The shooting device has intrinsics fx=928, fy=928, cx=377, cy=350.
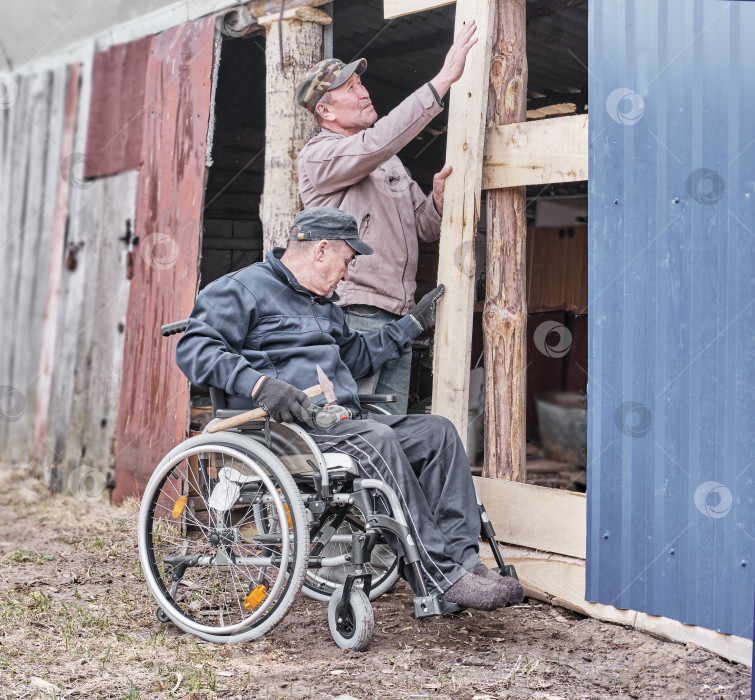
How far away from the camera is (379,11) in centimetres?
567

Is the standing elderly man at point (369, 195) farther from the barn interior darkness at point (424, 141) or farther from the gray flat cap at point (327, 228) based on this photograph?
the gray flat cap at point (327, 228)

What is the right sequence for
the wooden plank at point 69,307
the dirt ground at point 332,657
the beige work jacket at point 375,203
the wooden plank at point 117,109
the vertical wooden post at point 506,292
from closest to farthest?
the dirt ground at point 332,657, the beige work jacket at point 375,203, the vertical wooden post at point 506,292, the wooden plank at point 117,109, the wooden plank at point 69,307

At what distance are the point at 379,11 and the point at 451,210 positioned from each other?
2009mm

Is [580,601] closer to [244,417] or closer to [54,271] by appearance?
[244,417]

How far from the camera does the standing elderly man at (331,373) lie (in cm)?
329

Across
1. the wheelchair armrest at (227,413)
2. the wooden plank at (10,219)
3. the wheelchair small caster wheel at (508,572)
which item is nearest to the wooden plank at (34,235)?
the wooden plank at (10,219)

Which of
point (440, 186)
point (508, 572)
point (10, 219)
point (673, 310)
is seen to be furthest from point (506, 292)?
point (10, 219)

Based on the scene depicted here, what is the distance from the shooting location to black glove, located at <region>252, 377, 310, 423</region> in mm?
3293

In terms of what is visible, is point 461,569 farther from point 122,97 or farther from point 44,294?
point 44,294

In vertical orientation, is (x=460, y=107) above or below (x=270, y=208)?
above

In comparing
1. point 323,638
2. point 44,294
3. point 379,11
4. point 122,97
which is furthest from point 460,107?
point 44,294

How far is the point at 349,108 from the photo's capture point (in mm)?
4445

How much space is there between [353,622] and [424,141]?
340 cm

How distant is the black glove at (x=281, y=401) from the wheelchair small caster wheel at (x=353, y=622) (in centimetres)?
68
